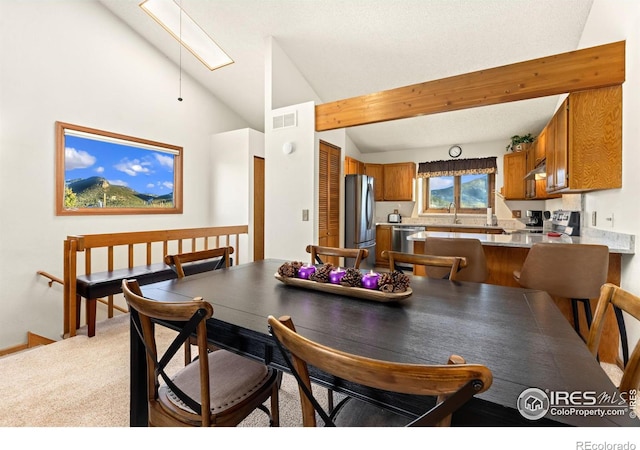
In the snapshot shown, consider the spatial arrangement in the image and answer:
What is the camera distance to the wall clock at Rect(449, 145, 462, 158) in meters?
5.83

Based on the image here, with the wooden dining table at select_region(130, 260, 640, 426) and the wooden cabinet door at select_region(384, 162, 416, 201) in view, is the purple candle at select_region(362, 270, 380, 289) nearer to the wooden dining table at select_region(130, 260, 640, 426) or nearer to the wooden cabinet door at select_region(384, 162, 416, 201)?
the wooden dining table at select_region(130, 260, 640, 426)

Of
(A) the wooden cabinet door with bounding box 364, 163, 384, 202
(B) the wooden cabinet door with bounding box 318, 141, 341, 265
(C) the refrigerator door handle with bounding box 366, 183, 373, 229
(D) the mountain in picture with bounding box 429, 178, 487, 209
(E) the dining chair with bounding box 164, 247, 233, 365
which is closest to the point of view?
(E) the dining chair with bounding box 164, 247, 233, 365

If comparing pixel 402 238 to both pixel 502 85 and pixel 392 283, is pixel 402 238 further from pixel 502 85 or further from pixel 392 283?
pixel 392 283

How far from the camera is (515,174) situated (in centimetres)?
507

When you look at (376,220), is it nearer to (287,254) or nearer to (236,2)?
(287,254)

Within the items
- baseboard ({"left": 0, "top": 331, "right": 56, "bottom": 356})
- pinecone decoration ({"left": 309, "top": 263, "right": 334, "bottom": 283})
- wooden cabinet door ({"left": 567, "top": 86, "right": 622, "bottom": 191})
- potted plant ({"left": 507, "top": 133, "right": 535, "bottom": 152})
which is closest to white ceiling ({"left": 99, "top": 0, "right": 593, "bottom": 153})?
potted plant ({"left": 507, "top": 133, "right": 535, "bottom": 152})

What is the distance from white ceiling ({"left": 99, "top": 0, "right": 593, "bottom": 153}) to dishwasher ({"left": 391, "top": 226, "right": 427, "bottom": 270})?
192 cm

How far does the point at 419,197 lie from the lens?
6.36m

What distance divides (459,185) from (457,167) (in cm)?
43

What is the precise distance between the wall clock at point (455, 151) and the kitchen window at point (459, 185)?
13 centimetres

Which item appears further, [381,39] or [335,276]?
[381,39]

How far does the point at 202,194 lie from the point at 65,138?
2.01 metres

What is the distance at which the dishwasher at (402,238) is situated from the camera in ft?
18.3

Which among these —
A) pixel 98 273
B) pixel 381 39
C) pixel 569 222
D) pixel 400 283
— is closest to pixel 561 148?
pixel 569 222
